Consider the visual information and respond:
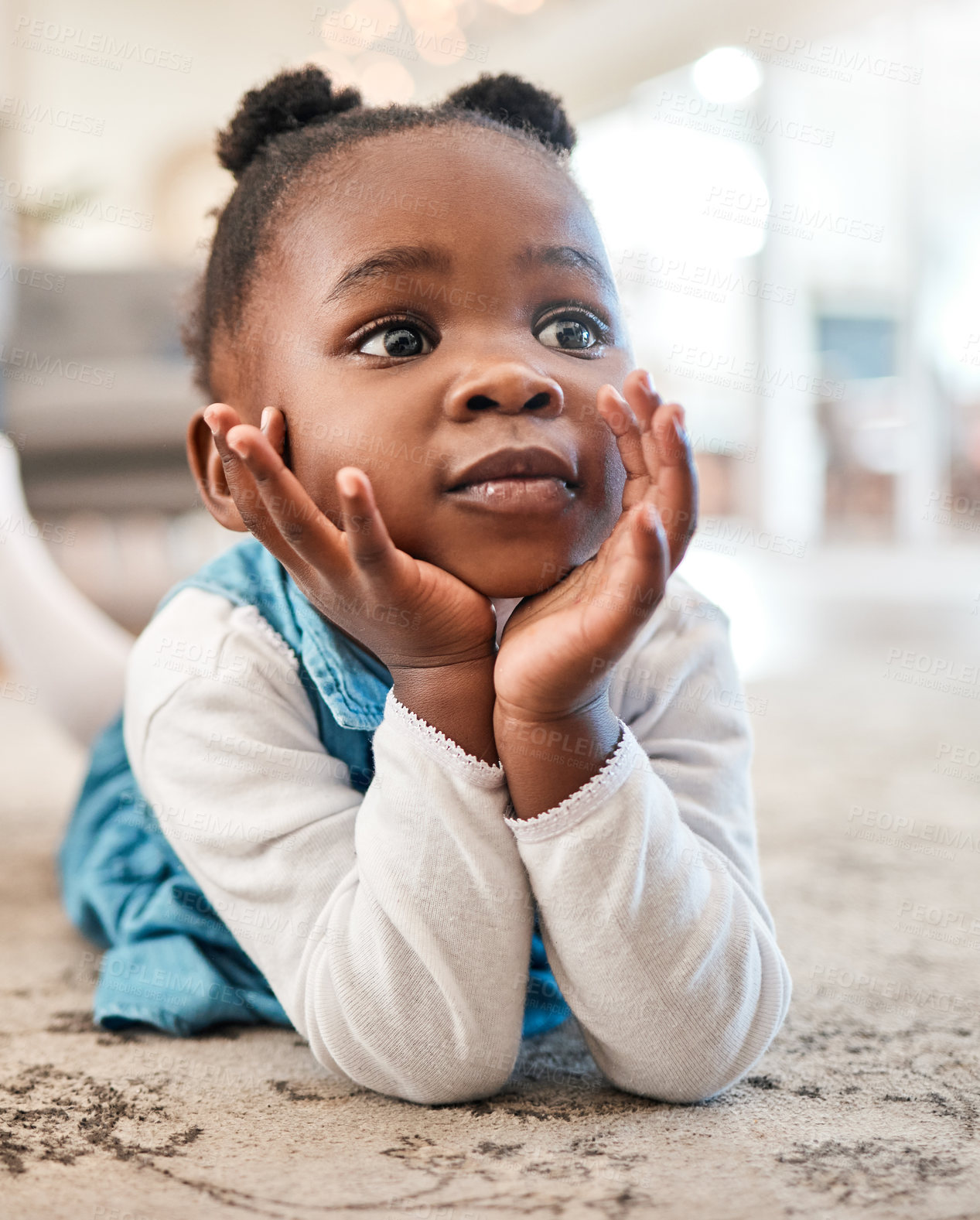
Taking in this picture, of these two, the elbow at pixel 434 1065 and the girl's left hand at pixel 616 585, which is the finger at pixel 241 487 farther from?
the elbow at pixel 434 1065

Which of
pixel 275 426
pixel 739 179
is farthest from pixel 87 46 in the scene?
pixel 275 426

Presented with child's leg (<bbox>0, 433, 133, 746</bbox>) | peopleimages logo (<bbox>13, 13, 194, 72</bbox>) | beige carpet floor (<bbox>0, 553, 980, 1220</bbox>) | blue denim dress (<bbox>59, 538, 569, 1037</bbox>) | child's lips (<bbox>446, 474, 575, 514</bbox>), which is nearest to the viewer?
beige carpet floor (<bbox>0, 553, 980, 1220</bbox>)

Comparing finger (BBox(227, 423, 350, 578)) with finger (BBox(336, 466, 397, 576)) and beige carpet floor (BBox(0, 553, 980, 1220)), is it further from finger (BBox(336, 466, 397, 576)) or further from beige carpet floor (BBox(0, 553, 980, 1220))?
beige carpet floor (BBox(0, 553, 980, 1220))

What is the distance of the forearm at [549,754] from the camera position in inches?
22.2

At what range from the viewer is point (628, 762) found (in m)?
0.58

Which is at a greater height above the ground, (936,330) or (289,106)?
(936,330)

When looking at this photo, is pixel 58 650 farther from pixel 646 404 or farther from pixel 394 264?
pixel 646 404

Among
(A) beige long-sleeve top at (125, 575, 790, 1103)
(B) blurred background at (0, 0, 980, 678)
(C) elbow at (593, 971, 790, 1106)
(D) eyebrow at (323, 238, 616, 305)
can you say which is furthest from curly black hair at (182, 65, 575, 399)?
(B) blurred background at (0, 0, 980, 678)

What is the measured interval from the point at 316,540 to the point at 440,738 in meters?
0.12

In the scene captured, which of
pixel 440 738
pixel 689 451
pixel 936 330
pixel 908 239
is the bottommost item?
pixel 440 738

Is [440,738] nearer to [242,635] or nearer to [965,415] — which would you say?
[242,635]

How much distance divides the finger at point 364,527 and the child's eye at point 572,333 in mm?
177

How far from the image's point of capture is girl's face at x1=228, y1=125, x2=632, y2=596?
60 centimetres

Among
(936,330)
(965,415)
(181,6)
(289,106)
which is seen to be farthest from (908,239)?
(289,106)
